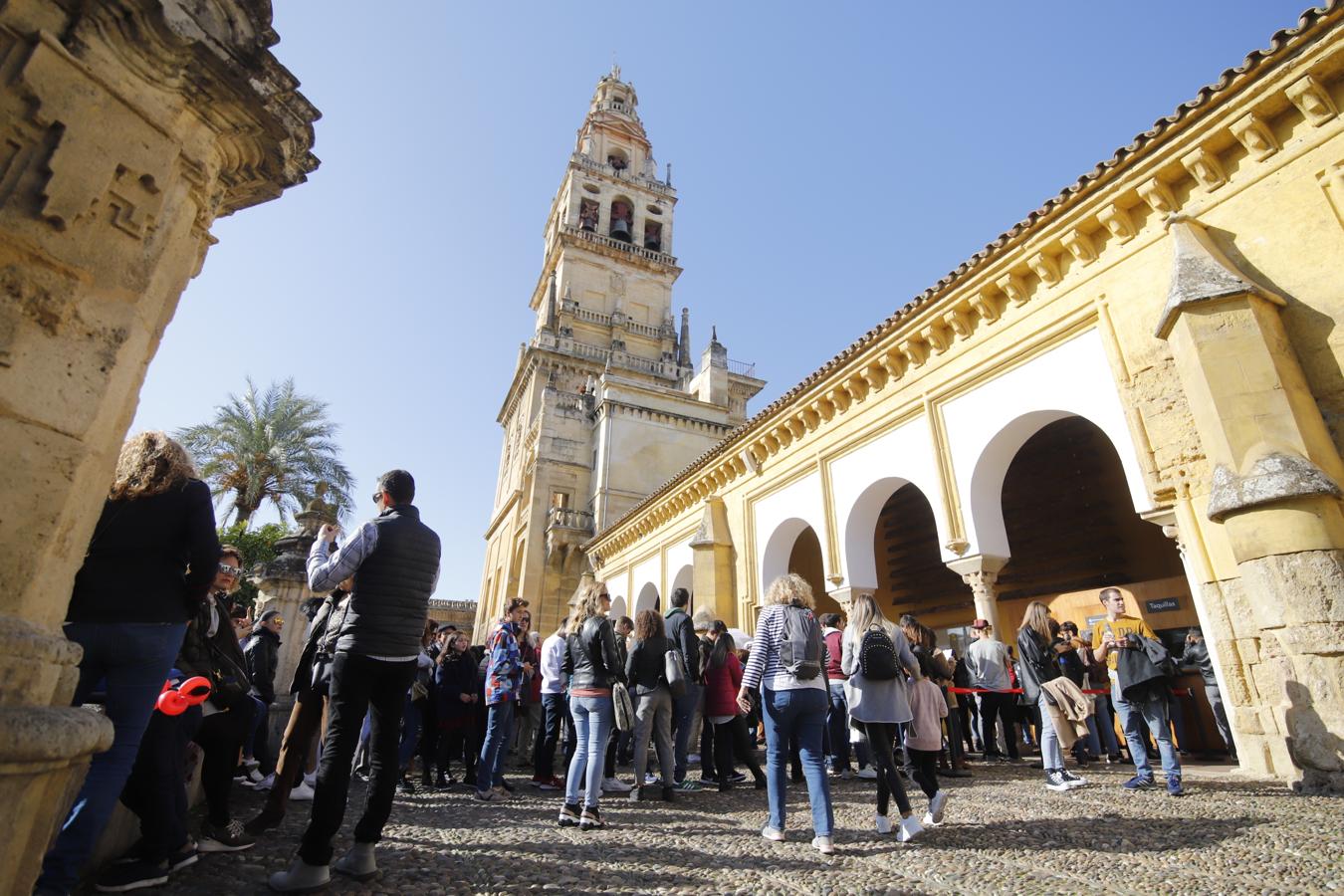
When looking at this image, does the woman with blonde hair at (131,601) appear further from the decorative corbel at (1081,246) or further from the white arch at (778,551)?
the white arch at (778,551)

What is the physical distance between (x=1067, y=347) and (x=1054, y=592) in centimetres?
523

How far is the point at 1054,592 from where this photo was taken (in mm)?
11250

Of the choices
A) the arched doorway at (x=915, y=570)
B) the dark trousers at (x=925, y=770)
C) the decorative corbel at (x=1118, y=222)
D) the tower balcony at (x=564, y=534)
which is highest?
the tower balcony at (x=564, y=534)

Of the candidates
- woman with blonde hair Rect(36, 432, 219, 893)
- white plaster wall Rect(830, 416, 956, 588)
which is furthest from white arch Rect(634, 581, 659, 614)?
woman with blonde hair Rect(36, 432, 219, 893)

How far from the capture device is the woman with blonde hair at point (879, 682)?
14.1ft

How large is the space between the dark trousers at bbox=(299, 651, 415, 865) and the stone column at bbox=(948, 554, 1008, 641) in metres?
7.53

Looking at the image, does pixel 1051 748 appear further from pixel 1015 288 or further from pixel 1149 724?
pixel 1015 288

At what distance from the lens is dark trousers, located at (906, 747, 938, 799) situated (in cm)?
449

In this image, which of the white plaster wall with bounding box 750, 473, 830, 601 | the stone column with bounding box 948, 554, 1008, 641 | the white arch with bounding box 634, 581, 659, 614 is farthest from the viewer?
the white arch with bounding box 634, 581, 659, 614

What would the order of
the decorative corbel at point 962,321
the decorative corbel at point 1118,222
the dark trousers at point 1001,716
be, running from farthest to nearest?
the decorative corbel at point 962,321, the dark trousers at point 1001,716, the decorative corbel at point 1118,222

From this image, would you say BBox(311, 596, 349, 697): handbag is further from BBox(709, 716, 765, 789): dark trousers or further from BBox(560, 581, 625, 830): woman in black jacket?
BBox(709, 716, 765, 789): dark trousers

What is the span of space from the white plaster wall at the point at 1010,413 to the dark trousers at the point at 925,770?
4.72 meters

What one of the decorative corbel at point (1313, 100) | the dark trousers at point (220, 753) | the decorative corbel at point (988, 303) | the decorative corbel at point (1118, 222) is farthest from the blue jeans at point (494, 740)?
the decorative corbel at point (1313, 100)

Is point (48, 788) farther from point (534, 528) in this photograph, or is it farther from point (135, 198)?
point (534, 528)
